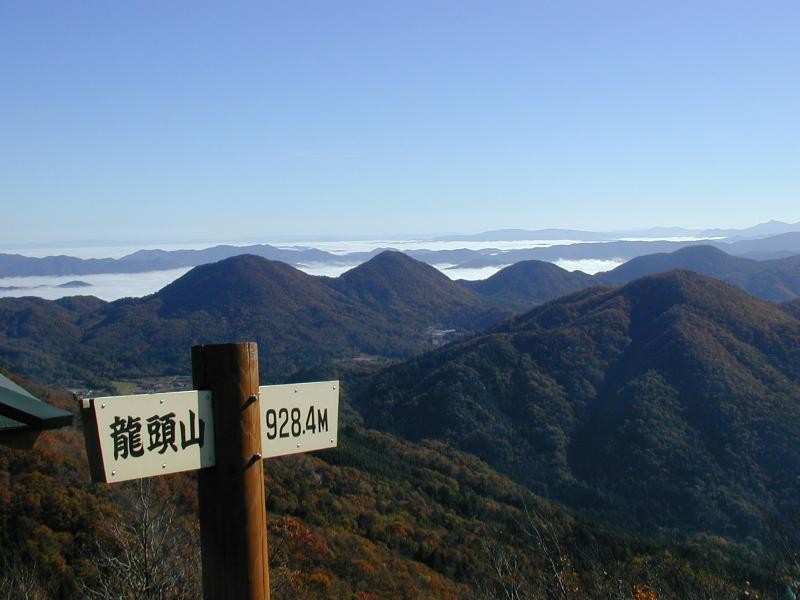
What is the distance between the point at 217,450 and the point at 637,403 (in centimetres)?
9371

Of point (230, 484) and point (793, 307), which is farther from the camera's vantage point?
point (793, 307)

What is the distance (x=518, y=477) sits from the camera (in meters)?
81.8

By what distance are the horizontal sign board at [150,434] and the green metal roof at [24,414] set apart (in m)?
0.15

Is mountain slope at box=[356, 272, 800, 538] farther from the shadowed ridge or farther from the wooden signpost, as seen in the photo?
the wooden signpost

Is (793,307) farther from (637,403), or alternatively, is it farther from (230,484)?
(230,484)

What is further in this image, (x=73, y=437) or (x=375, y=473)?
(x=375, y=473)

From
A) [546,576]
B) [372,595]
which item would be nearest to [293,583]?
[372,595]

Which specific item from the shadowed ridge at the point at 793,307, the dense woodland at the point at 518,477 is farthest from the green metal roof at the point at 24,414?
the shadowed ridge at the point at 793,307

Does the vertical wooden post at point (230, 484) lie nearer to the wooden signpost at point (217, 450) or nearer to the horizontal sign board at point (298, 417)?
the wooden signpost at point (217, 450)

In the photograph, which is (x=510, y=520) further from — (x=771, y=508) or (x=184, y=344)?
(x=184, y=344)

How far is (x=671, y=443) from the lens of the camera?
8206 centimetres

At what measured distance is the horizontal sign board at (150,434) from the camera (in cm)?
294

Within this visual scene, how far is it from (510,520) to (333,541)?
1887cm

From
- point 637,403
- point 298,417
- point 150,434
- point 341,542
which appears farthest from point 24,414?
point 637,403
